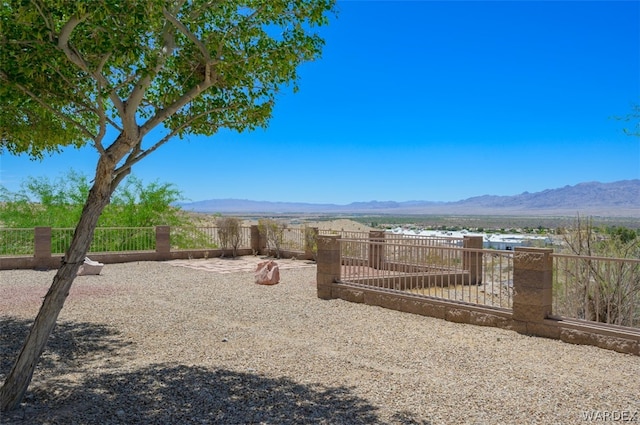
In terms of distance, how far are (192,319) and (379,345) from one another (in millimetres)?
3895

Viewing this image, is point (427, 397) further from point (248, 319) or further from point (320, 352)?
point (248, 319)

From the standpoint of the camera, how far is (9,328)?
9.24m

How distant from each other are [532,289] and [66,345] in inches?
287

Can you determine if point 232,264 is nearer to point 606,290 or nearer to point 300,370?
point 606,290

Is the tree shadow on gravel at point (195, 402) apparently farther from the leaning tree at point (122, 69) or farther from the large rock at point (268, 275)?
the large rock at point (268, 275)

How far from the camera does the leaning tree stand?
17.7ft

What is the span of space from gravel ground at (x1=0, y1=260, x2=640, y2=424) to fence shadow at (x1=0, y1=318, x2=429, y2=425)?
19 mm

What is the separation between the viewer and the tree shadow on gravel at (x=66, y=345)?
6.96 metres

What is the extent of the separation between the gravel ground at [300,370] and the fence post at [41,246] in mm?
7760

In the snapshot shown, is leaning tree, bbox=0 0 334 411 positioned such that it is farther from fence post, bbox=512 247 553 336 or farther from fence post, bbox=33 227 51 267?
fence post, bbox=33 227 51 267

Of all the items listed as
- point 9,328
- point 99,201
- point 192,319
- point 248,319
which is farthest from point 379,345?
point 9,328

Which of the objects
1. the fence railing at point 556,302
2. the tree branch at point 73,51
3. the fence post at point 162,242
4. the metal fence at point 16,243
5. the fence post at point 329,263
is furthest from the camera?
the fence post at point 162,242

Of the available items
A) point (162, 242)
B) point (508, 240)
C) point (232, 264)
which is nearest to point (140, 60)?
point (232, 264)

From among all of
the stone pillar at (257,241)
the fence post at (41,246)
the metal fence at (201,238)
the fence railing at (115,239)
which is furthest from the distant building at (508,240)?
the fence post at (41,246)
